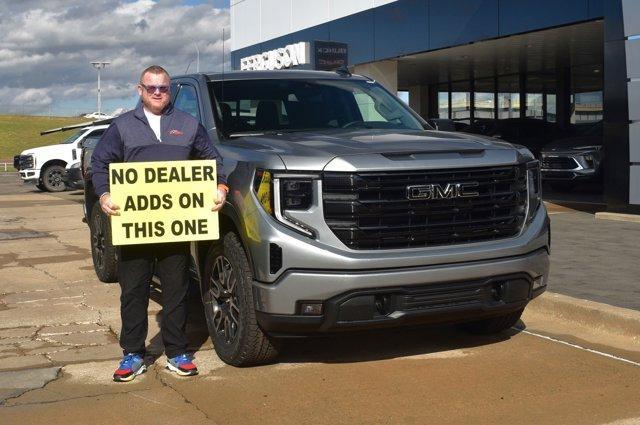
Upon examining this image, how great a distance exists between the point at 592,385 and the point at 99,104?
279ft

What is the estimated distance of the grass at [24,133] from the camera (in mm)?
70562

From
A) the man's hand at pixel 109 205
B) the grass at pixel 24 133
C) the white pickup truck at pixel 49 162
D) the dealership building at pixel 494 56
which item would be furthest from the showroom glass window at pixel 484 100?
the grass at pixel 24 133

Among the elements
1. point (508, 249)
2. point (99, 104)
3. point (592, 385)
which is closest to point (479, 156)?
point (508, 249)

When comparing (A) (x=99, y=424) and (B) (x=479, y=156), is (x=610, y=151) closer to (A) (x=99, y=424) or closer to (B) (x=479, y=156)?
(B) (x=479, y=156)

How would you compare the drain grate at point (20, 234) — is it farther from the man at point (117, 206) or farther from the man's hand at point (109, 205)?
the man's hand at point (109, 205)

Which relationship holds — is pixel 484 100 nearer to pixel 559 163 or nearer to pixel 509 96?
pixel 509 96

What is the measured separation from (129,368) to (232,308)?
726 millimetres

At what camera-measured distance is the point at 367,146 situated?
5230mm

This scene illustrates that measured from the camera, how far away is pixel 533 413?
4605 millimetres

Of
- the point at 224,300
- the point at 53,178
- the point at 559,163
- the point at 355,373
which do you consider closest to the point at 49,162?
the point at 53,178

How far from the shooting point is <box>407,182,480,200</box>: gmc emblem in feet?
16.8

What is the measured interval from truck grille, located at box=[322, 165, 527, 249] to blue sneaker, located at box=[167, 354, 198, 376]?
50.5 inches

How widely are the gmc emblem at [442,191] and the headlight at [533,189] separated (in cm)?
50

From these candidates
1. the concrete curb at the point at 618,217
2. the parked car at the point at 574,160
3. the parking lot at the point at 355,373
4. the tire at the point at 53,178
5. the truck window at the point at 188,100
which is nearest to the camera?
the parking lot at the point at 355,373
